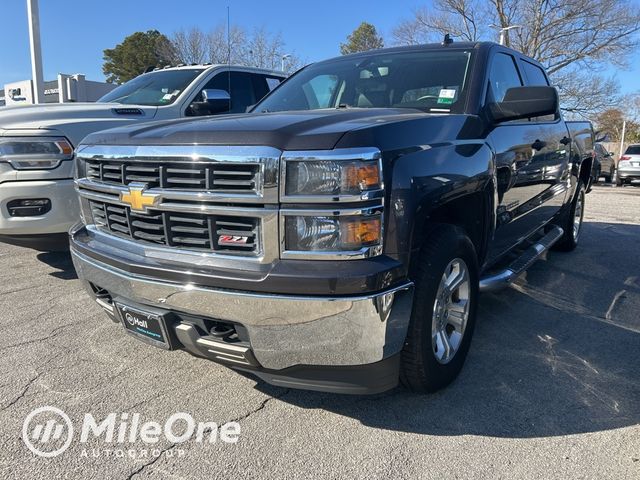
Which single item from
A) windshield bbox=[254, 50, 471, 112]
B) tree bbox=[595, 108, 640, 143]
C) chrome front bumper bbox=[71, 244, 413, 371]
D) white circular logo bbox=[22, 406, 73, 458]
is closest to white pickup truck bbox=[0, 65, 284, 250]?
windshield bbox=[254, 50, 471, 112]

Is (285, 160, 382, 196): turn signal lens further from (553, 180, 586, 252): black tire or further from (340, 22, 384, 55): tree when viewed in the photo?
(340, 22, 384, 55): tree

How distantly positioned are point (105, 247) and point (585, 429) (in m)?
2.56

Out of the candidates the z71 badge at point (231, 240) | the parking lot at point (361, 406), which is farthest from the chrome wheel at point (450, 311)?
→ the z71 badge at point (231, 240)

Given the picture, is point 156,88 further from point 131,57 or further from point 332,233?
point 131,57

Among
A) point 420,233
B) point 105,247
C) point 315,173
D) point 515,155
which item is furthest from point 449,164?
point 105,247

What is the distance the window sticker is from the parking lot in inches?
62.3

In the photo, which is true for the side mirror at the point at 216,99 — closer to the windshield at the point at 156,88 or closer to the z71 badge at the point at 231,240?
the windshield at the point at 156,88

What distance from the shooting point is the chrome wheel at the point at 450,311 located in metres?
2.71

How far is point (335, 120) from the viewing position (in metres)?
2.52

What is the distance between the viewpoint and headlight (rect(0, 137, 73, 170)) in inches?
168

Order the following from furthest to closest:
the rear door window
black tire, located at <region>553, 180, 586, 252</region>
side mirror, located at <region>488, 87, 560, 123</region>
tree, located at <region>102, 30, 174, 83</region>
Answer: tree, located at <region>102, 30, 174, 83</region>
black tire, located at <region>553, 180, 586, 252</region>
the rear door window
side mirror, located at <region>488, 87, 560, 123</region>

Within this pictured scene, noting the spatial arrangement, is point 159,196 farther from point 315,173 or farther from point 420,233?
point 420,233

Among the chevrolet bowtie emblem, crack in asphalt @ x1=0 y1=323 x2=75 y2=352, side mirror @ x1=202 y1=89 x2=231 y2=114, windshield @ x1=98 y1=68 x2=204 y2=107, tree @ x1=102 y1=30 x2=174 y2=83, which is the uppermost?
tree @ x1=102 y1=30 x2=174 y2=83

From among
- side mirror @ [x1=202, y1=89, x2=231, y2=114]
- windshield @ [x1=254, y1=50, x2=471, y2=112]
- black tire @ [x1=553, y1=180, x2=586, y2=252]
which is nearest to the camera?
windshield @ [x1=254, y1=50, x2=471, y2=112]
